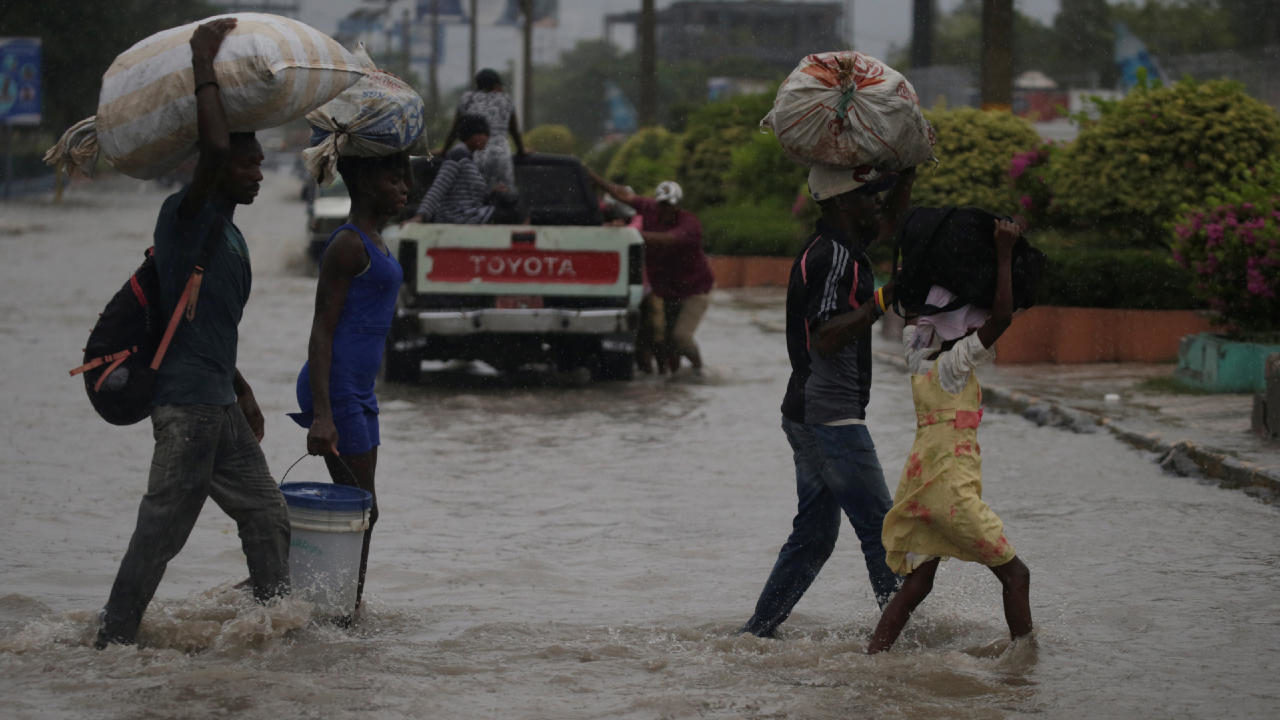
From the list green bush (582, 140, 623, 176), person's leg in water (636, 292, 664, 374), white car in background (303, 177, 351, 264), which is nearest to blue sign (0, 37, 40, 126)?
green bush (582, 140, 623, 176)

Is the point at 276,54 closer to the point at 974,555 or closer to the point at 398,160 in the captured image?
the point at 398,160

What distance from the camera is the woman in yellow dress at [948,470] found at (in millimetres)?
5477

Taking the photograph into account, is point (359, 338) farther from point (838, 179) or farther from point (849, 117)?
point (849, 117)

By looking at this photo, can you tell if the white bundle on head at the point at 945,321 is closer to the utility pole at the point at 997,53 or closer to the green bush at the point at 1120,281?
the green bush at the point at 1120,281

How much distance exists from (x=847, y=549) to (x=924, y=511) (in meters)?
2.74

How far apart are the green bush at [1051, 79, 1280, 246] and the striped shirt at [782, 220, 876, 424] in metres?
11.2

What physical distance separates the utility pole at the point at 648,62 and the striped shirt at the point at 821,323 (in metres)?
33.5

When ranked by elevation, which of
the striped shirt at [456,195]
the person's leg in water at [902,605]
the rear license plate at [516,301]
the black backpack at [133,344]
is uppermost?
the striped shirt at [456,195]

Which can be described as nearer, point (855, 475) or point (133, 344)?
point (133, 344)

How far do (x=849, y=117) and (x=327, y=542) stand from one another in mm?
2265

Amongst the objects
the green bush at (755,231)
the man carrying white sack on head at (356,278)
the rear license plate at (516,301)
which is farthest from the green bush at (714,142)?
the man carrying white sack on head at (356,278)

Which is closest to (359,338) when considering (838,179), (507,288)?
(838,179)

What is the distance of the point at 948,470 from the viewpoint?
5504 mm

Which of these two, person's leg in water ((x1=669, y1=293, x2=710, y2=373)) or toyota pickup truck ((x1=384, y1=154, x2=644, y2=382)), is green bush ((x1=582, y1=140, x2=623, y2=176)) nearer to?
person's leg in water ((x1=669, y1=293, x2=710, y2=373))
